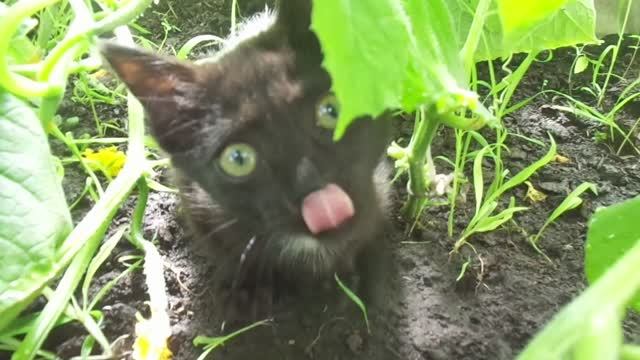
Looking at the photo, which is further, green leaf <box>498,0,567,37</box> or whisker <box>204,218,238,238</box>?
whisker <box>204,218,238,238</box>

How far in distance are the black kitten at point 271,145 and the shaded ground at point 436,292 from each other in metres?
0.08

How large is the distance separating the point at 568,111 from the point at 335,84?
84cm

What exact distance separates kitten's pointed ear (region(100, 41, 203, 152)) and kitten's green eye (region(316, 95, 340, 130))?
16cm

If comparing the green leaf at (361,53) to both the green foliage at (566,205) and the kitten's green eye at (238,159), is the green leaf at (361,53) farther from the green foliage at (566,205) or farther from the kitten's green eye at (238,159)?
the green foliage at (566,205)

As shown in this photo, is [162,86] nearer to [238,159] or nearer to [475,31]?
[238,159]

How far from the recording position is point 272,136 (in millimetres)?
901

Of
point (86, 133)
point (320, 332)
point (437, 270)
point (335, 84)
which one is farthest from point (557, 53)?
point (335, 84)

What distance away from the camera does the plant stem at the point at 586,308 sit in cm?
43

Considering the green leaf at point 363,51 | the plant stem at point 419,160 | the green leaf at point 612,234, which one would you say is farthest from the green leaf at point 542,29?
the green leaf at point 363,51

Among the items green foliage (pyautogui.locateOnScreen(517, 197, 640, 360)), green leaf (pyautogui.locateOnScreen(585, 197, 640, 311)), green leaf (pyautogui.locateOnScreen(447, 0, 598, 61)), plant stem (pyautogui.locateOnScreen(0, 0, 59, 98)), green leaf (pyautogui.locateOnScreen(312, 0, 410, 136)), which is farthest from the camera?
green leaf (pyautogui.locateOnScreen(447, 0, 598, 61))

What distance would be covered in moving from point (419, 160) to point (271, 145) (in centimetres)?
21

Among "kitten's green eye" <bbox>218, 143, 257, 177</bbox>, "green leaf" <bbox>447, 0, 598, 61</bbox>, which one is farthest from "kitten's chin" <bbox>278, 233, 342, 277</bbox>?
"green leaf" <bbox>447, 0, 598, 61</bbox>

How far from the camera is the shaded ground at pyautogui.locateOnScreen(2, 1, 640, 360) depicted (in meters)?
0.94

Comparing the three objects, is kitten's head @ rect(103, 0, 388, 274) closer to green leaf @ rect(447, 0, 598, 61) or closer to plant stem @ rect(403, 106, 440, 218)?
plant stem @ rect(403, 106, 440, 218)
